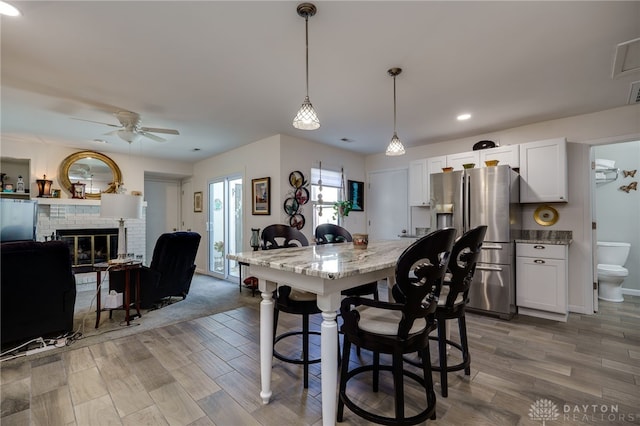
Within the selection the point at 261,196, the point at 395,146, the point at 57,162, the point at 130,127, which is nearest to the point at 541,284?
the point at 395,146

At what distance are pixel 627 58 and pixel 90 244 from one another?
730 centimetres

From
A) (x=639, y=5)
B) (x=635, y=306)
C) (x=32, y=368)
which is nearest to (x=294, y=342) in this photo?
(x=32, y=368)

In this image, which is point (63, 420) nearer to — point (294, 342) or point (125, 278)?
point (294, 342)

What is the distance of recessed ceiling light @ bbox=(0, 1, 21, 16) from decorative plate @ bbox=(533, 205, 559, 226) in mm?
5215

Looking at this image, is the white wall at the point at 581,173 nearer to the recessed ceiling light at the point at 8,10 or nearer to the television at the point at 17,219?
the recessed ceiling light at the point at 8,10

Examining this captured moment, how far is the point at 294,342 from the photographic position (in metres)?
2.63

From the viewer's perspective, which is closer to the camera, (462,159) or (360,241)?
(360,241)

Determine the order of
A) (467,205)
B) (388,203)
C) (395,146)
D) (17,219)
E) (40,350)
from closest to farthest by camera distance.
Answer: (40,350)
(395,146)
(467,205)
(17,219)
(388,203)

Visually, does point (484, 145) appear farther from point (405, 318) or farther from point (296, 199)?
point (405, 318)

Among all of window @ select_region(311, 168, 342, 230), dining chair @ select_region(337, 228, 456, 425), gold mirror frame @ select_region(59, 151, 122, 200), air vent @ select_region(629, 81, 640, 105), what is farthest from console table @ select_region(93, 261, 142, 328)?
air vent @ select_region(629, 81, 640, 105)

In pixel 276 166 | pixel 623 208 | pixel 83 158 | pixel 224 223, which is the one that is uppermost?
pixel 83 158

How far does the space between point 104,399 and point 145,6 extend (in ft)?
8.03

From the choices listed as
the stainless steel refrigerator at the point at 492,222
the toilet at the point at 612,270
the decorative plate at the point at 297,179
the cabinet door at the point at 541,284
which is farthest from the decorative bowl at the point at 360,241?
the toilet at the point at 612,270

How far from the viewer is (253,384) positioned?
1958mm
